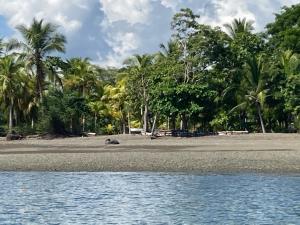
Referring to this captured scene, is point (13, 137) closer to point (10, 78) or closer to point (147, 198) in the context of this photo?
point (10, 78)

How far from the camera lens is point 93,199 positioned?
22.2m

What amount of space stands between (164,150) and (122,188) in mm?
13430

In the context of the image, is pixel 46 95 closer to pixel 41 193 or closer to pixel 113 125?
pixel 113 125

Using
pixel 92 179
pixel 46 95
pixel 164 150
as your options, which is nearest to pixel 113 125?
pixel 46 95

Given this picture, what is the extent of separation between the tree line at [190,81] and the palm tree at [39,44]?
94 mm

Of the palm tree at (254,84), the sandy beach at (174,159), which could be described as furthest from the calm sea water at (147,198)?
the palm tree at (254,84)

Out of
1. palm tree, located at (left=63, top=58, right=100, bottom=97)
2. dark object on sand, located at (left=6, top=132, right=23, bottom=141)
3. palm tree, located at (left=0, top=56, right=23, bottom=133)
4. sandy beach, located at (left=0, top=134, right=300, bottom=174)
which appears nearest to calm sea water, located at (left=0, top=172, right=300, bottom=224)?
sandy beach, located at (left=0, top=134, right=300, bottom=174)

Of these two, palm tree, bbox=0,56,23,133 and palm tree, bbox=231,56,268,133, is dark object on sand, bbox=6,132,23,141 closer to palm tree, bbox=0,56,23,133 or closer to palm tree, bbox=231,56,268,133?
palm tree, bbox=0,56,23,133

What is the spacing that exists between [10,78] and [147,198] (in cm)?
3958

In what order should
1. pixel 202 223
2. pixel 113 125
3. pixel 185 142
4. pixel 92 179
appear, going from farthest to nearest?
pixel 113 125 → pixel 185 142 → pixel 92 179 → pixel 202 223

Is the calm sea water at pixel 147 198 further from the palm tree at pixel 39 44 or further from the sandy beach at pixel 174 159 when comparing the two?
the palm tree at pixel 39 44

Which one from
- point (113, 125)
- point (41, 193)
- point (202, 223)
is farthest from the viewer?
point (113, 125)

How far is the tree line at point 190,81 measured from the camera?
54031mm

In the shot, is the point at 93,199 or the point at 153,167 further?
the point at 153,167
